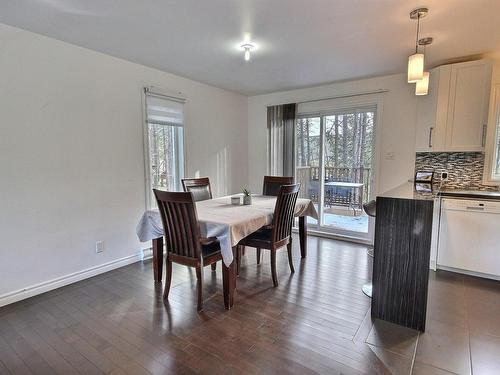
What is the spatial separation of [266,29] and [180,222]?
1.85m

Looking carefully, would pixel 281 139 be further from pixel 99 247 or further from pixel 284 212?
pixel 99 247

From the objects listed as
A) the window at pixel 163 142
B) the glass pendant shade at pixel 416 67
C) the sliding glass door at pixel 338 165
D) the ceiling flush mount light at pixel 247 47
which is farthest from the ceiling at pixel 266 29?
the sliding glass door at pixel 338 165

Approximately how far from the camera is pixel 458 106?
3287mm

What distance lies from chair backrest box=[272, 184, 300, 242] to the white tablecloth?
0.08 meters

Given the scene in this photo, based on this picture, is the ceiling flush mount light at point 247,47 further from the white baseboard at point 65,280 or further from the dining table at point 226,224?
the white baseboard at point 65,280

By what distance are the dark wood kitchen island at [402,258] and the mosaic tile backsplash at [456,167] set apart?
1.76 meters

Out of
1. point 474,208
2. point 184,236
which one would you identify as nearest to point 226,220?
point 184,236

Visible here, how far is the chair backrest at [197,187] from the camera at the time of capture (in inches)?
142

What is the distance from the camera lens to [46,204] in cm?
278

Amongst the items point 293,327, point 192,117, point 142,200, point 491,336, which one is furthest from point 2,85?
point 491,336

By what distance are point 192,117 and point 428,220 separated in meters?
3.36

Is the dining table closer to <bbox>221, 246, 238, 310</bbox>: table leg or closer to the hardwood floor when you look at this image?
<bbox>221, 246, 238, 310</bbox>: table leg

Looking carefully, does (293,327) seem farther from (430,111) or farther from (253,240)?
(430,111)

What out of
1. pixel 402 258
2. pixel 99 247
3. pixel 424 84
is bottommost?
pixel 99 247
